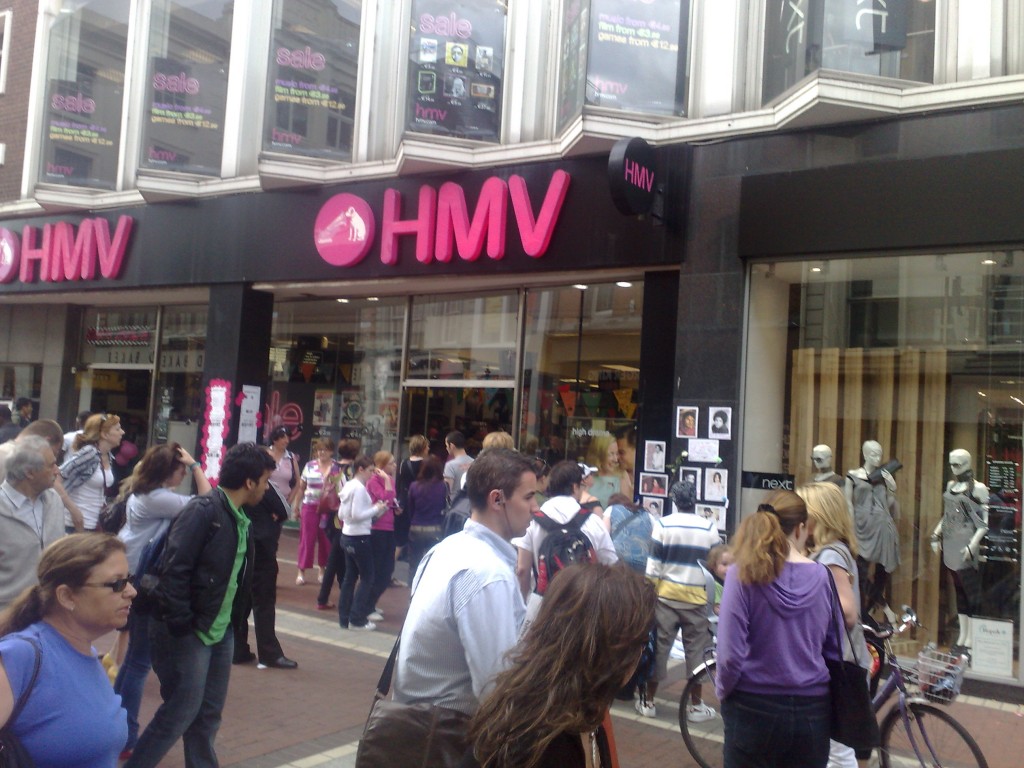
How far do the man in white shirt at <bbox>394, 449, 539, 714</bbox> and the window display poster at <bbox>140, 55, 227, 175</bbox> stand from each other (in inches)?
497

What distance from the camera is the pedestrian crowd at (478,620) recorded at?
2.21 m

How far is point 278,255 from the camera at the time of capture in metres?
13.2

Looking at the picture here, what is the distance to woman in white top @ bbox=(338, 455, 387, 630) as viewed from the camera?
900cm

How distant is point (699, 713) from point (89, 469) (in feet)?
17.9

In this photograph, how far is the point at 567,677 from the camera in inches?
84.4

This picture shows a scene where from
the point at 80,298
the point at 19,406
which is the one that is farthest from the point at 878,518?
the point at 80,298

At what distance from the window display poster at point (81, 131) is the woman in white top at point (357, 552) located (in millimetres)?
9476

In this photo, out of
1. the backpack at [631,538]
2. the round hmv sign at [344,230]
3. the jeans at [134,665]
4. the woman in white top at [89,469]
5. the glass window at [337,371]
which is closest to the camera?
the jeans at [134,665]

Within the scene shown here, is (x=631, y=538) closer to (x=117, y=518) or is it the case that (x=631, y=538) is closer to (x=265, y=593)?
(x=265, y=593)

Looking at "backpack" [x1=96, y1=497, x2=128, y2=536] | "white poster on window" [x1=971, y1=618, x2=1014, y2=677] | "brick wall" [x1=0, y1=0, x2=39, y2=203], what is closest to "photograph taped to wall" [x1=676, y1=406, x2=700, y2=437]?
"white poster on window" [x1=971, y1=618, x2=1014, y2=677]

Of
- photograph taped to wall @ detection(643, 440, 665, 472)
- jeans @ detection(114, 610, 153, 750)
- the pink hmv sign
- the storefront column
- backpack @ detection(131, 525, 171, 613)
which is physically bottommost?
jeans @ detection(114, 610, 153, 750)

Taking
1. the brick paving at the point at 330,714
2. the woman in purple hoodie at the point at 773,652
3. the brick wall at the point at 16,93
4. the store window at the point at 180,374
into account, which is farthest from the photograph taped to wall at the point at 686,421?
the brick wall at the point at 16,93

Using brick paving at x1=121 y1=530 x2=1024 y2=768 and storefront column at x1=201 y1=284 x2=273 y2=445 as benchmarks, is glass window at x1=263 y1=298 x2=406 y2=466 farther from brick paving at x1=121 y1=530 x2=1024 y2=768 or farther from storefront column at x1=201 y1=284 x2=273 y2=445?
brick paving at x1=121 y1=530 x2=1024 y2=768

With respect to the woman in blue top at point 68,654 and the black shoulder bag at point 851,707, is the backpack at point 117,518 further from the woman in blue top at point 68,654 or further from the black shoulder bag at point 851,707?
the black shoulder bag at point 851,707
